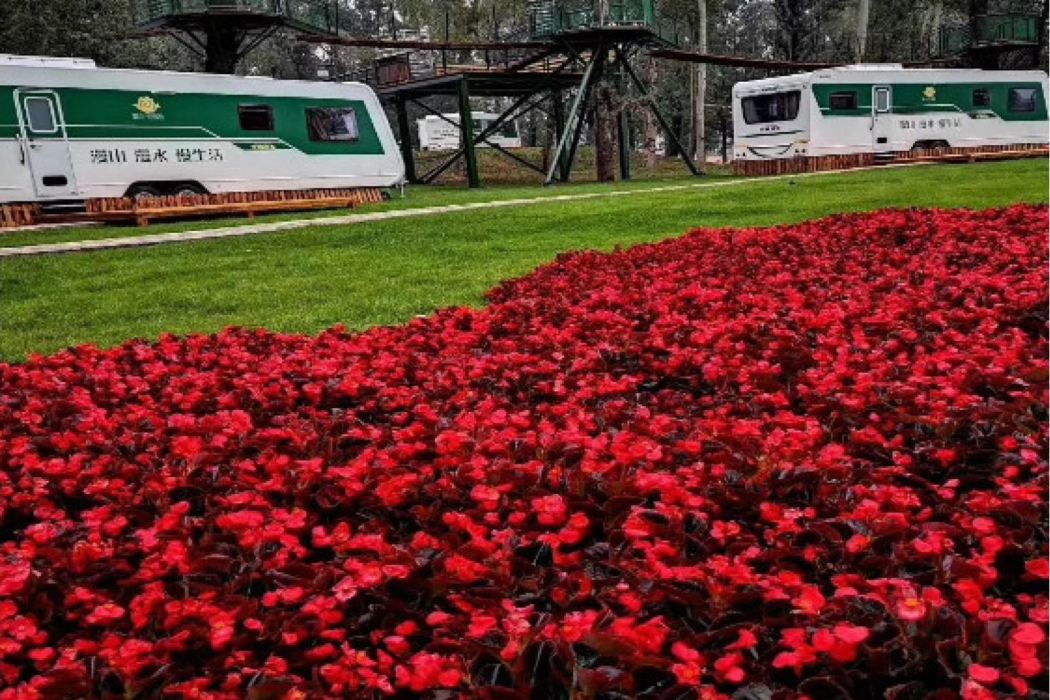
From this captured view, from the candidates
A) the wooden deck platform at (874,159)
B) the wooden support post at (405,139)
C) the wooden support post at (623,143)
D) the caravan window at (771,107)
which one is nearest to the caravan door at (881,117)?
the wooden deck platform at (874,159)

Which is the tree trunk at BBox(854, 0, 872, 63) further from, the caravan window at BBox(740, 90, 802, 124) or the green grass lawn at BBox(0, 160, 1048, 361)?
the green grass lawn at BBox(0, 160, 1048, 361)

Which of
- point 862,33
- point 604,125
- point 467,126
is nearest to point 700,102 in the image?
point 862,33

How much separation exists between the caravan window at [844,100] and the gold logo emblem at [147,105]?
19.6m

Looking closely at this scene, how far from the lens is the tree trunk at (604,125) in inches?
1178

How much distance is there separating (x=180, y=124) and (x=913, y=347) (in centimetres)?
1895

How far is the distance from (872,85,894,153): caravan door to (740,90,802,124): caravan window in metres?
2.78

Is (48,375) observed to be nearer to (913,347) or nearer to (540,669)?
(540,669)

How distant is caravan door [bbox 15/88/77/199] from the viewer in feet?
59.6

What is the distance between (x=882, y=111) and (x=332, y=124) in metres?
17.4

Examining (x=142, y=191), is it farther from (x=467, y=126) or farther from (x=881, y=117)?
(x=881, y=117)

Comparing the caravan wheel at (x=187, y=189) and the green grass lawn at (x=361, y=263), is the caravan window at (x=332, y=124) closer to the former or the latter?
the caravan wheel at (x=187, y=189)

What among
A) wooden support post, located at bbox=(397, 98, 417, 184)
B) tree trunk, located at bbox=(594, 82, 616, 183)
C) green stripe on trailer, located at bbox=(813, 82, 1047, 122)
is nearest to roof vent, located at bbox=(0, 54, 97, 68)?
wooden support post, located at bbox=(397, 98, 417, 184)

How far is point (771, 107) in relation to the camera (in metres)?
29.5

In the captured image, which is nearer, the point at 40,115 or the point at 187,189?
the point at 40,115
